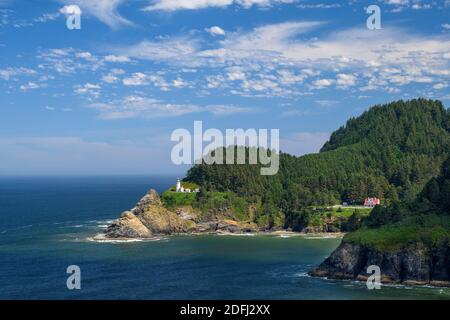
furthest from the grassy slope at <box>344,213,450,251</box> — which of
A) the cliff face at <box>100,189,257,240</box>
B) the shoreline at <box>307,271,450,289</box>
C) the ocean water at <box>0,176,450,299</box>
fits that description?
the cliff face at <box>100,189,257,240</box>

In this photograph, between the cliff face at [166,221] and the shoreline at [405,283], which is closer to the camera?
the shoreline at [405,283]

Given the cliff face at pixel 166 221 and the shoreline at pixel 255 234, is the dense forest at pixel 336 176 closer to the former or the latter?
the shoreline at pixel 255 234

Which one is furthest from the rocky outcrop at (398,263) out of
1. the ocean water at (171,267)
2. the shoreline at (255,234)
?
the shoreline at (255,234)

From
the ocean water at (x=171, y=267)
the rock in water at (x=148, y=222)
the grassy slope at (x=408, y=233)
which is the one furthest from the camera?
the rock in water at (x=148, y=222)

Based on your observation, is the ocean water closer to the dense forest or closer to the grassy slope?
the grassy slope

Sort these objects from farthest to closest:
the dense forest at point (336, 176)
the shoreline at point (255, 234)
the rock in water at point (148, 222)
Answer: the dense forest at point (336, 176) < the rock in water at point (148, 222) < the shoreline at point (255, 234)
